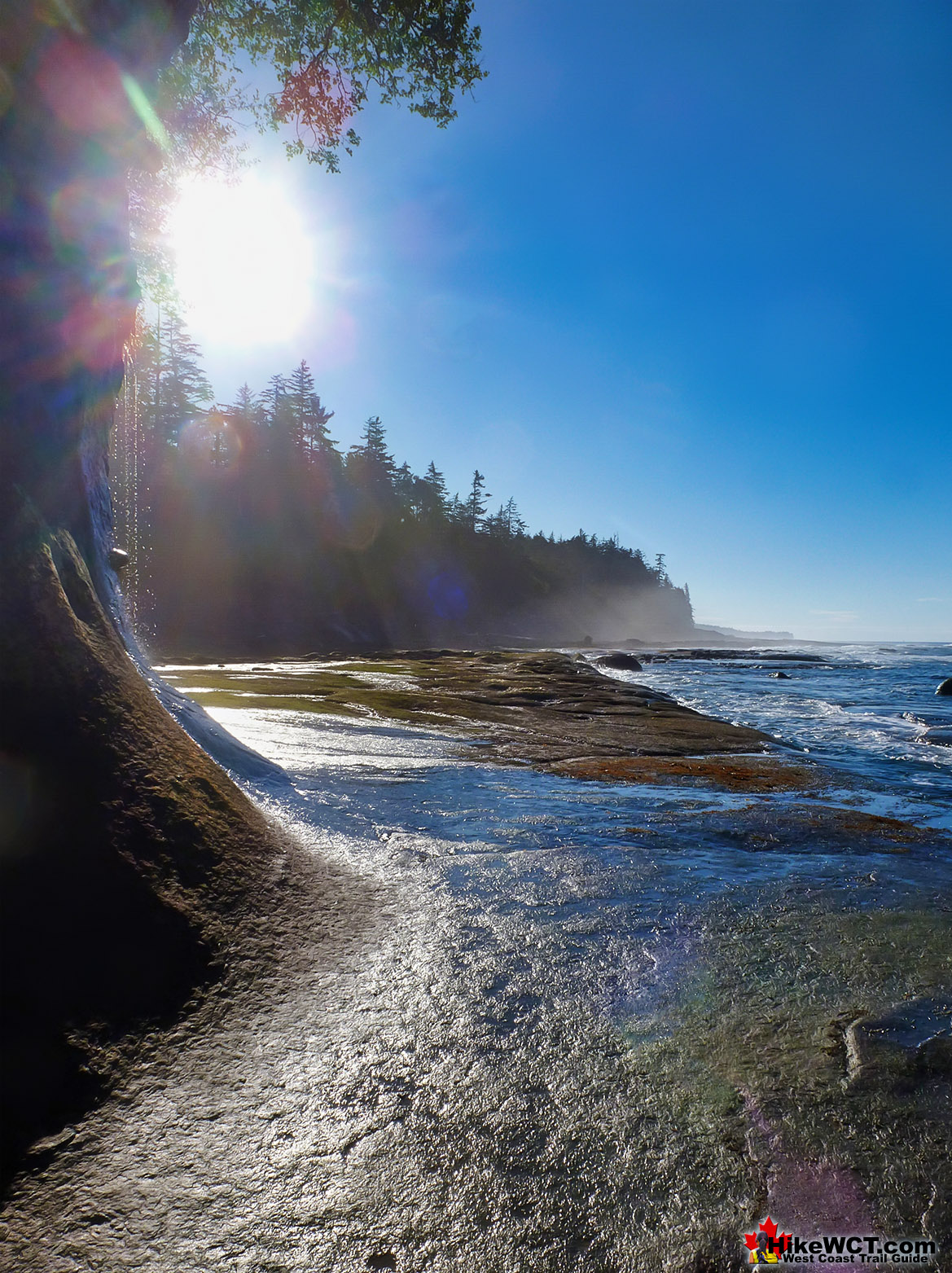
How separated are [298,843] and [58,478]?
2871mm

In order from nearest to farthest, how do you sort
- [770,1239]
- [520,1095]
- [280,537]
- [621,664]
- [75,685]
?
[770,1239], [520,1095], [75,685], [621,664], [280,537]

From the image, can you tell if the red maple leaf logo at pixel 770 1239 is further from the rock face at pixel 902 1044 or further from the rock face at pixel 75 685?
the rock face at pixel 75 685

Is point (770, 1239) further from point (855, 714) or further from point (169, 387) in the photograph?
point (169, 387)

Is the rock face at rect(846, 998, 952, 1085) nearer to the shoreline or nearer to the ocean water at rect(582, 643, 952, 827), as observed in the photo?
the shoreline

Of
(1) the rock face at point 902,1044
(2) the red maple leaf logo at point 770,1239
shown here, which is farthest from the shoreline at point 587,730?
(2) the red maple leaf logo at point 770,1239

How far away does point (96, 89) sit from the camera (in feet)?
13.5

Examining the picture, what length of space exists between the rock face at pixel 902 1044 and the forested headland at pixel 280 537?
97.0 feet

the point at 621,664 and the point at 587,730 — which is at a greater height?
the point at 621,664

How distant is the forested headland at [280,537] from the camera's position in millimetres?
45375

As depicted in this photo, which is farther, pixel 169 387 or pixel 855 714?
pixel 169 387

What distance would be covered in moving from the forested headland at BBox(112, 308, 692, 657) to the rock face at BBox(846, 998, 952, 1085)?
29.6m

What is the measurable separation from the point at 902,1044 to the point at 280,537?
178 feet

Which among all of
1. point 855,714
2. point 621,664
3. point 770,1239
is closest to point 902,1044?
point 770,1239

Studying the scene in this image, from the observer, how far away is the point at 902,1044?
2.29 meters
